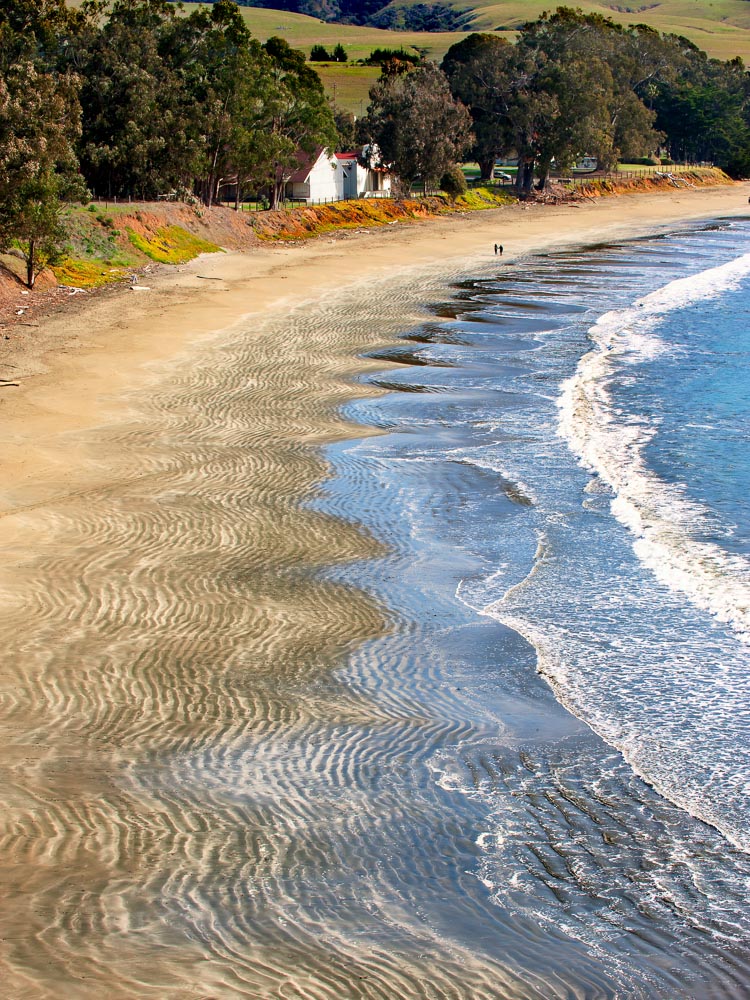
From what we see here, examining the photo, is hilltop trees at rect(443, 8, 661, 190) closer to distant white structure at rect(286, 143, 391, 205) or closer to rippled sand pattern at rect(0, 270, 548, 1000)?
distant white structure at rect(286, 143, 391, 205)

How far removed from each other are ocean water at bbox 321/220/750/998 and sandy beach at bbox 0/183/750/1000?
346mm

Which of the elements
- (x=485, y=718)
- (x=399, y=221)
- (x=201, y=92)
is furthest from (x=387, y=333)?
(x=399, y=221)

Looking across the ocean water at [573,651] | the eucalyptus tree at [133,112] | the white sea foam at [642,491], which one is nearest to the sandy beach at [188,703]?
the ocean water at [573,651]

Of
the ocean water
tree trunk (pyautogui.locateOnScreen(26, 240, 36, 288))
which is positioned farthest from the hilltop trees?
the ocean water

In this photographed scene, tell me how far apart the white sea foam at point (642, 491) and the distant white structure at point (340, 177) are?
4178 cm

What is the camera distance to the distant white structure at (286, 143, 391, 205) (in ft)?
236

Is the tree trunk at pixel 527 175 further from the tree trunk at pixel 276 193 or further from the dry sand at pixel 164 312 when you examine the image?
the tree trunk at pixel 276 193

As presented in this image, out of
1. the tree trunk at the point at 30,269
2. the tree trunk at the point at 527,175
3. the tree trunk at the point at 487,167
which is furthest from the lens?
the tree trunk at the point at 487,167

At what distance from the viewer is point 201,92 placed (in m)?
56.3

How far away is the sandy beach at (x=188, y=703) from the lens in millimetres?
6852

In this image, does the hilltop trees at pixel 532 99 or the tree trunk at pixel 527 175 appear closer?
the hilltop trees at pixel 532 99

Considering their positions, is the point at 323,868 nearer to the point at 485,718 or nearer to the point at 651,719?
the point at 485,718

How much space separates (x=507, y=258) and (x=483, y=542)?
4399 centimetres

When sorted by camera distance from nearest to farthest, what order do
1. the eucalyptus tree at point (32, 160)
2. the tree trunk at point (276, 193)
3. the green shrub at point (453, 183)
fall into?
the eucalyptus tree at point (32, 160) < the tree trunk at point (276, 193) < the green shrub at point (453, 183)
